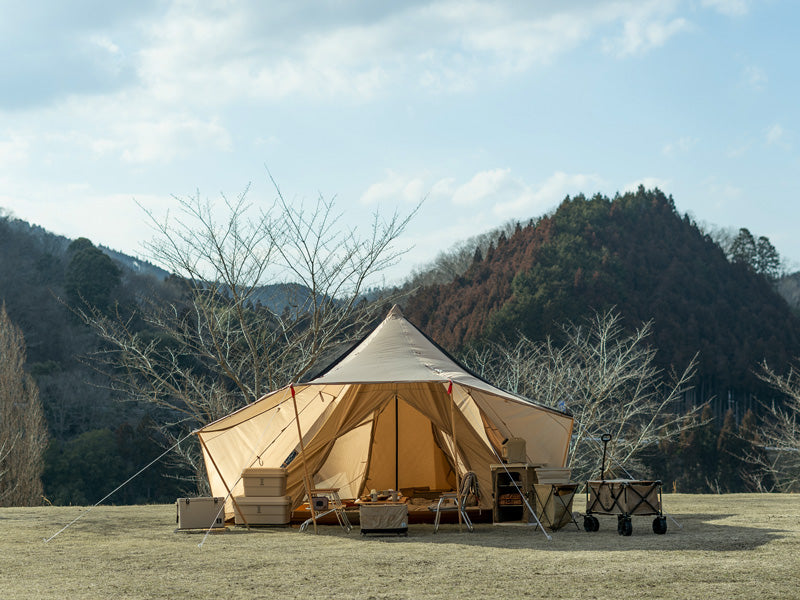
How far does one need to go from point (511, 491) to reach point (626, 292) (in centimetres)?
3170

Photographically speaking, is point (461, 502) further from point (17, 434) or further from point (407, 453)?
point (17, 434)

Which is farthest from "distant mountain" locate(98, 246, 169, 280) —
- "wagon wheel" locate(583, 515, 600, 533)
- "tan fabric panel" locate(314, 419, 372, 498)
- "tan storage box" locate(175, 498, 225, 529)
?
"wagon wheel" locate(583, 515, 600, 533)

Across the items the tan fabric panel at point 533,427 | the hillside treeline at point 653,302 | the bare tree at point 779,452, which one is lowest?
the bare tree at point 779,452

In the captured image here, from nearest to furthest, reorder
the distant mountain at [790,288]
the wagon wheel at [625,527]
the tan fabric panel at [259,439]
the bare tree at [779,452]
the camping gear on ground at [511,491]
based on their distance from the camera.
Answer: the wagon wheel at [625,527] → the camping gear on ground at [511,491] → the tan fabric panel at [259,439] → the bare tree at [779,452] → the distant mountain at [790,288]

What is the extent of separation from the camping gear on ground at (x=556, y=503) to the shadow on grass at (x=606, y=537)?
0.11m

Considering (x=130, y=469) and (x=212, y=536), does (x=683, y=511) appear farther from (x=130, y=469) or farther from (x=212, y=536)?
(x=130, y=469)

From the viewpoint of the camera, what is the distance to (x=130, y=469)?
85.9ft

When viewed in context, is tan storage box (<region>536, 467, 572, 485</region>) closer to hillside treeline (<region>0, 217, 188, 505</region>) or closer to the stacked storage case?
the stacked storage case

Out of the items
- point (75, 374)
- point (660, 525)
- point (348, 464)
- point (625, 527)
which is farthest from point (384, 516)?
point (75, 374)

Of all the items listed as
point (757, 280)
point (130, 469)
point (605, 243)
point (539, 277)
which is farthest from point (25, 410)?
point (757, 280)

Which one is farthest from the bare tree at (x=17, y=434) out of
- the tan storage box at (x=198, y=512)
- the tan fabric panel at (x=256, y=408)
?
the tan storage box at (x=198, y=512)

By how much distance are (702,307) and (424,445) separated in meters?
33.9

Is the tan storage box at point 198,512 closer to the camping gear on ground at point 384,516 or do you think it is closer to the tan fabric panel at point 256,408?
the tan fabric panel at point 256,408

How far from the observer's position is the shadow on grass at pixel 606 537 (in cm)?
661
